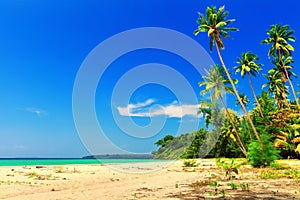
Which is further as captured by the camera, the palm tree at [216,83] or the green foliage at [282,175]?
the palm tree at [216,83]

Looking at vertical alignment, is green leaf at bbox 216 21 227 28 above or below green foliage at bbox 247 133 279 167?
above

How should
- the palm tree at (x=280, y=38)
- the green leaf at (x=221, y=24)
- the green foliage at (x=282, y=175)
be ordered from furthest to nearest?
the palm tree at (x=280, y=38)
the green leaf at (x=221, y=24)
the green foliage at (x=282, y=175)

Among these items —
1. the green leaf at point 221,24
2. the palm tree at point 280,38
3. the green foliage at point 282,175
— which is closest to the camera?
the green foliage at point 282,175

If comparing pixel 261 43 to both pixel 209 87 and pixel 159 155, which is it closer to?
pixel 209 87

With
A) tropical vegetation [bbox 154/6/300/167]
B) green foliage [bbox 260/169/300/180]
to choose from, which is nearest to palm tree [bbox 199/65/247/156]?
tropical vegetation [bbox 154/6/300/167]

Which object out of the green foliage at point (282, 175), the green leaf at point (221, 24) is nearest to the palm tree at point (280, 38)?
the green leaf at point (221, 24)

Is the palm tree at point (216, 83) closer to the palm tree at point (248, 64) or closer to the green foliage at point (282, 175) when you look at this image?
the palm tree at point (248, 64)

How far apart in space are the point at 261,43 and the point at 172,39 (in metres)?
23.0

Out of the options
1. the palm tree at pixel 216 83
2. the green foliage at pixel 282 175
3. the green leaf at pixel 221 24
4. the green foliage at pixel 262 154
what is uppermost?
the green leaf at pixel 221 24

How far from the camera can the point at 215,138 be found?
204 ft

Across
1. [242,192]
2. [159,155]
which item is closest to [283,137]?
[242,192]

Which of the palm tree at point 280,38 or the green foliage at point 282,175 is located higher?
the palm tree at point 280,38

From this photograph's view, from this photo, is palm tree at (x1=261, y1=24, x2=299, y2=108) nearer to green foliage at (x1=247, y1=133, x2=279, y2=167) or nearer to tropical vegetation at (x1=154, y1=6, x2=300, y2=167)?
tropical vegetation at (x1=154, y1=6, x2=300, y2=167)

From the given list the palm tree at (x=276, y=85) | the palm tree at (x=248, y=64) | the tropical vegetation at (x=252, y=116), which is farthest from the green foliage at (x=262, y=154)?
the palm tree at (x=276, y=85)
